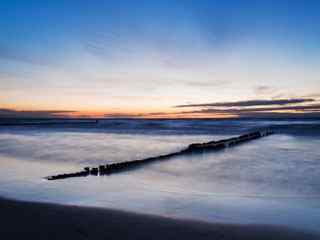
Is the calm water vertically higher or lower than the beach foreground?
lower

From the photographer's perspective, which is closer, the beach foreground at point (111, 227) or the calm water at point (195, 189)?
the beach foreground at point (111, 227)

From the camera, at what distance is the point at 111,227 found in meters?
5.22

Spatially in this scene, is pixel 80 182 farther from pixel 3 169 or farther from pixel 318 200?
pixel 318 200

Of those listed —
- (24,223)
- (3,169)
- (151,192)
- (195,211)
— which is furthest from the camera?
(3,169)

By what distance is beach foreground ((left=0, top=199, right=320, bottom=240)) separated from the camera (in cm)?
483

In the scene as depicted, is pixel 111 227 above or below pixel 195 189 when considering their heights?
above

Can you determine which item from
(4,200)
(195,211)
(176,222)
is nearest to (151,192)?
(195,211)

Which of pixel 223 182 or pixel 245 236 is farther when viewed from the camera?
pixel 223 182

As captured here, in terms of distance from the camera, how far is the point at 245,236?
489 centimetres

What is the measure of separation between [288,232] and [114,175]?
287 inches

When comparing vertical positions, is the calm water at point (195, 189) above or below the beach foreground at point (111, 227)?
below

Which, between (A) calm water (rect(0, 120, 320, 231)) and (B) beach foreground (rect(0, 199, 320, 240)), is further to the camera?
(A) calm water (rect(0, 120, 320, 231))

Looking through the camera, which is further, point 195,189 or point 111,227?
point 195,189

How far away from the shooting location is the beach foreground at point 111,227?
4828 mm
